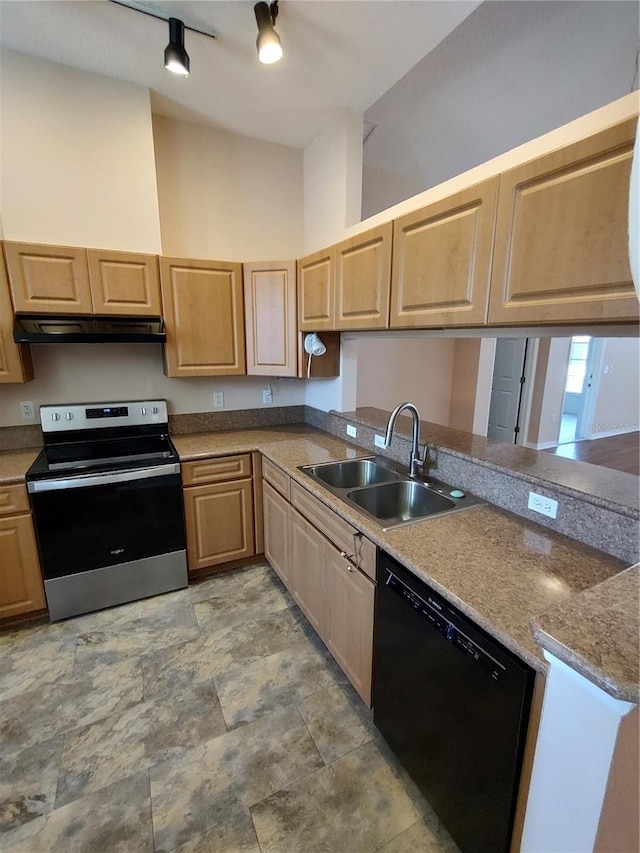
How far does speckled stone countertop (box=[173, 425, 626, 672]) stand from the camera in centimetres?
97

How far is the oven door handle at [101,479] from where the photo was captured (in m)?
2.00

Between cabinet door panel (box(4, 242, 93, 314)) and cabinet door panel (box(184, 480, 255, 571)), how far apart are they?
1.27 meters

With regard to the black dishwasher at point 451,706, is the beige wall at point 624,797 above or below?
above

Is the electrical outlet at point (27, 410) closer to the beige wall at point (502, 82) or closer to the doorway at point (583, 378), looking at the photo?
the beige wall at point (502, 82)

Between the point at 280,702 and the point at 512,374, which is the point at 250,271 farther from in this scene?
the point at 512,374

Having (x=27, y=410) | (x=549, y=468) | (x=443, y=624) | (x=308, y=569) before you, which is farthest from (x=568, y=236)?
(x=27, y=410)

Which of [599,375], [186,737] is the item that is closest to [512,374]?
[599,375]

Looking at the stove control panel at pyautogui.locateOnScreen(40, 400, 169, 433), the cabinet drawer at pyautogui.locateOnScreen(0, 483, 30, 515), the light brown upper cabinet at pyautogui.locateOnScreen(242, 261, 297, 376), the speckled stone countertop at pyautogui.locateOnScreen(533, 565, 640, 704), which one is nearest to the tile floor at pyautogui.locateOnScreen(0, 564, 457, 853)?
the cabinet drawer at pyautogui.locateOnScreen(0, 483, 30, 515)

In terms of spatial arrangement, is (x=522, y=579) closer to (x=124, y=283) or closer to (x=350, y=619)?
(x=350, y=619)

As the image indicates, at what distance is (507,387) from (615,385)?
2.06 meters

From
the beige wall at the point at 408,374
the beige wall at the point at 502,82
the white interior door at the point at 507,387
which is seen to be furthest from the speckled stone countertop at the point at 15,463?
the white interior door at the point at 507,387

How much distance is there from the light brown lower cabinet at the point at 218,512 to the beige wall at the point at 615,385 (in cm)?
575

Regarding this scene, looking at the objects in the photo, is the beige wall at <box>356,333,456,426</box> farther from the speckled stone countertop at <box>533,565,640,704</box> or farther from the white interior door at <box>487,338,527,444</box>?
the speckled stone countertop at <box>533,565,640,704</box>

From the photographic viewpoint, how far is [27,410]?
95.0 inches
